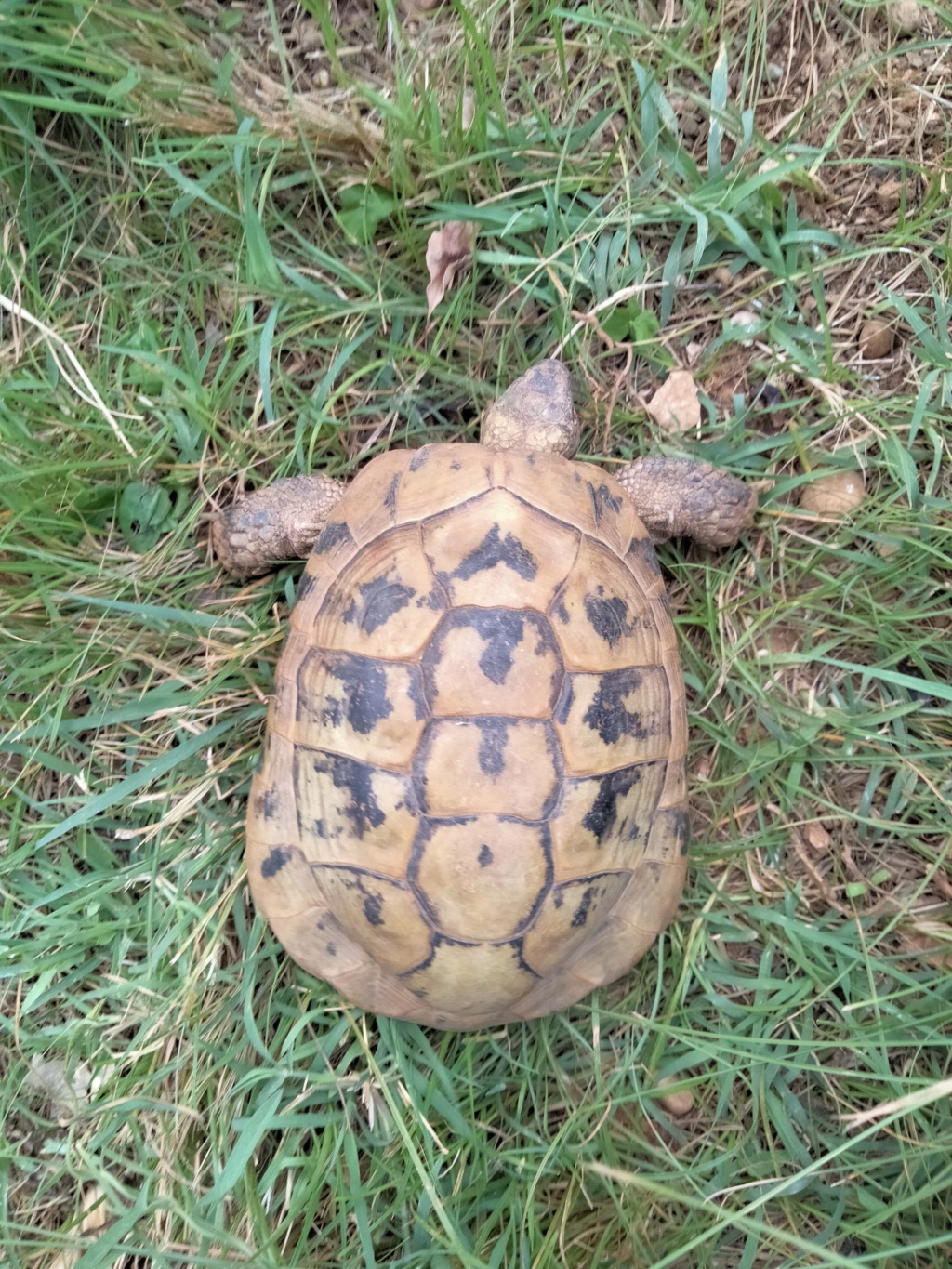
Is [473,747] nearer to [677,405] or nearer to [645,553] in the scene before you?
[645,553]

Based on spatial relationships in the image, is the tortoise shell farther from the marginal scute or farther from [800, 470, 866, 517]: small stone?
[800, 470, 866, 517]: small stone

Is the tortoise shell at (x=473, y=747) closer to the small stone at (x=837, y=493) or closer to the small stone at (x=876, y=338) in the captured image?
the small stone at (x=837, y=493)

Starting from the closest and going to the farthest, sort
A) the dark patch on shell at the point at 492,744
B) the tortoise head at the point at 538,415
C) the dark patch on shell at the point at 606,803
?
the dark patch on shell at the point at 492,744
the dark patch on shell at the point at 606,803
the tortoise head at the point at 538,415

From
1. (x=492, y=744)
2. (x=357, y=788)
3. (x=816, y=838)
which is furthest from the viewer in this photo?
(x=816, y=838)

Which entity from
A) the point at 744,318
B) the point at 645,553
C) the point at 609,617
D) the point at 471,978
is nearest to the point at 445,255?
the point at 744,318

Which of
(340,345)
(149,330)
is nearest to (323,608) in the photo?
(340,345)

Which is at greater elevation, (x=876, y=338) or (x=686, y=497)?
(x=876, y=338)

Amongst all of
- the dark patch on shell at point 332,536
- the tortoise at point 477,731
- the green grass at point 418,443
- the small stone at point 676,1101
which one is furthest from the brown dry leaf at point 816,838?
the dark patch on shell at point 332,536

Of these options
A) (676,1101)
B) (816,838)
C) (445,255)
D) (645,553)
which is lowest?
(676,1101)
